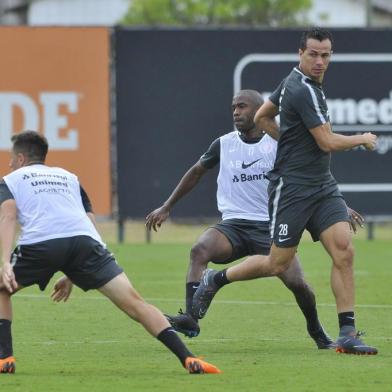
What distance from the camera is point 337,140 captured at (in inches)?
417

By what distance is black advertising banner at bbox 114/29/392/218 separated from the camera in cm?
2398

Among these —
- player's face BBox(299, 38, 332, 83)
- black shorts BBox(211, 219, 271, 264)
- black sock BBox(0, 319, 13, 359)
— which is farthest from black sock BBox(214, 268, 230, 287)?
black sock BBox(0, 319, 13, 359)

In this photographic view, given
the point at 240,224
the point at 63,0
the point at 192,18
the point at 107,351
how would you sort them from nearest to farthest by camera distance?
the point at 107,351 → the point at 240,224 → the point at 192,18 → the point at 63,0

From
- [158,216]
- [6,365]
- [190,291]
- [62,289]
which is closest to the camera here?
[6,365]

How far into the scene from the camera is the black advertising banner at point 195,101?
24.0 m

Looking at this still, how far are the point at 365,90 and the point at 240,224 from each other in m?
12.7

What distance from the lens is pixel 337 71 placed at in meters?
24.3

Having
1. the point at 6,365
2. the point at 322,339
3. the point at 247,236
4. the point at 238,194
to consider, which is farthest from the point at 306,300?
the point at 6,365

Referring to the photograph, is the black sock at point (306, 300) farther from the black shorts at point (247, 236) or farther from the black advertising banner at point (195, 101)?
the black advertising banner at point (195, 101)

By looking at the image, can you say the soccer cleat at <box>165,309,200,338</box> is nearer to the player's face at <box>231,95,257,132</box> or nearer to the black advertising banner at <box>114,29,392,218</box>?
the player's face at <box>231,95,257,132</box>

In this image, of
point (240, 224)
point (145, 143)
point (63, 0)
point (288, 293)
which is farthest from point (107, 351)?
point (63, 0)

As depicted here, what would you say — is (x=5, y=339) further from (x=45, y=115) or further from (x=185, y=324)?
(x=45, y=115)

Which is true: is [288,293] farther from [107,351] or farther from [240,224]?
[107,351]

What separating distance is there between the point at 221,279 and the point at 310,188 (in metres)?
1.30
